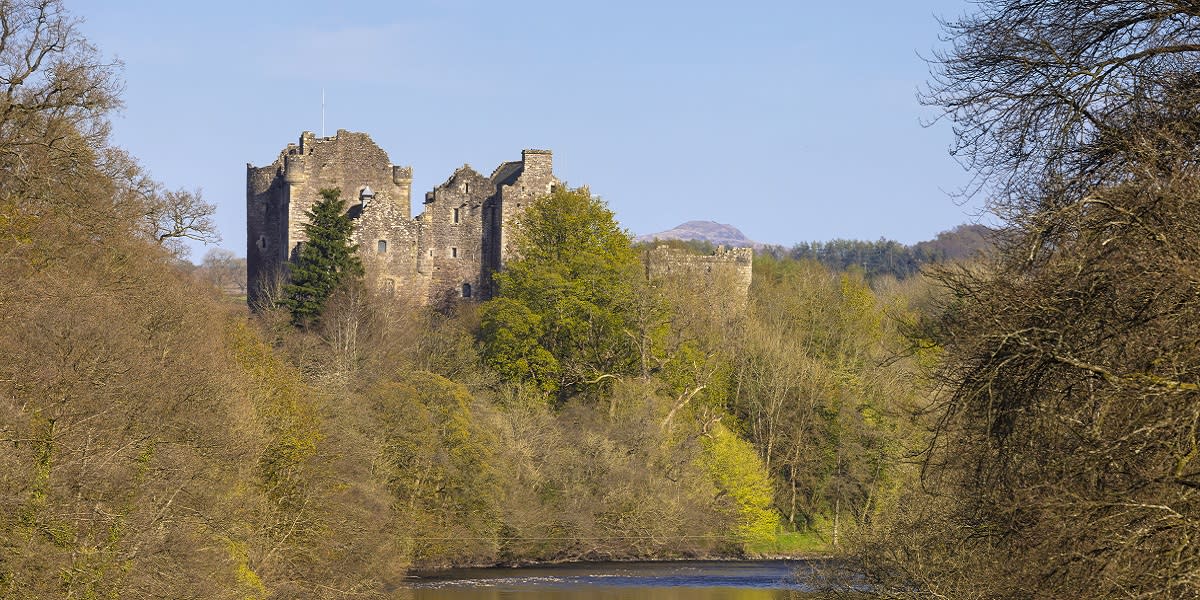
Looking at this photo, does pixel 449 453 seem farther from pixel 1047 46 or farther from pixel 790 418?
pixel 1047 46

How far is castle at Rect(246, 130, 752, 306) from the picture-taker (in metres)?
61.9

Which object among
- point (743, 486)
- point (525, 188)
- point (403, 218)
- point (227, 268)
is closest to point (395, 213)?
point (403, 218)

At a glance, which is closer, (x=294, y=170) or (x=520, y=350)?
(x=520, y=350)

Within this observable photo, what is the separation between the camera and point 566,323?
50031 mm

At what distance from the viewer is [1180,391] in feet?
33.4

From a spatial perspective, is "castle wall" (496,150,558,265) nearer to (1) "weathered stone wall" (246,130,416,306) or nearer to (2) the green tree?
(1) "weathered stone wall" (246,130,416,306)

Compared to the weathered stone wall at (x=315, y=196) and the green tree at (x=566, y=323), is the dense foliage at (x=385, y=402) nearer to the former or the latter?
the green tree at (x=566, y=323)

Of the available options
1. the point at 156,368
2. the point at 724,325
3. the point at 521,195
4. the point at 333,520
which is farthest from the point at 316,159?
the point at 156,368

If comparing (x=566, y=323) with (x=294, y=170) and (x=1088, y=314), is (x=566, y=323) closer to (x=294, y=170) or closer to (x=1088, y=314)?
(x=294, y=170)

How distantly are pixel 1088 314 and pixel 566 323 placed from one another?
128 feet

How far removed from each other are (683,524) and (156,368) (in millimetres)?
23315

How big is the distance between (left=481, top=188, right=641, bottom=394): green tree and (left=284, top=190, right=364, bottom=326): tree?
5078 millimetres

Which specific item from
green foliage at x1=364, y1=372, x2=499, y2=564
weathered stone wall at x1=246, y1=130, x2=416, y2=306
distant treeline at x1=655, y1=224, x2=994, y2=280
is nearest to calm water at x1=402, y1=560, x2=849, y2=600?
green foliage at x1=364, y1=372, x2=499, y2=564

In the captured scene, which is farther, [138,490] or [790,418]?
[790,418]
